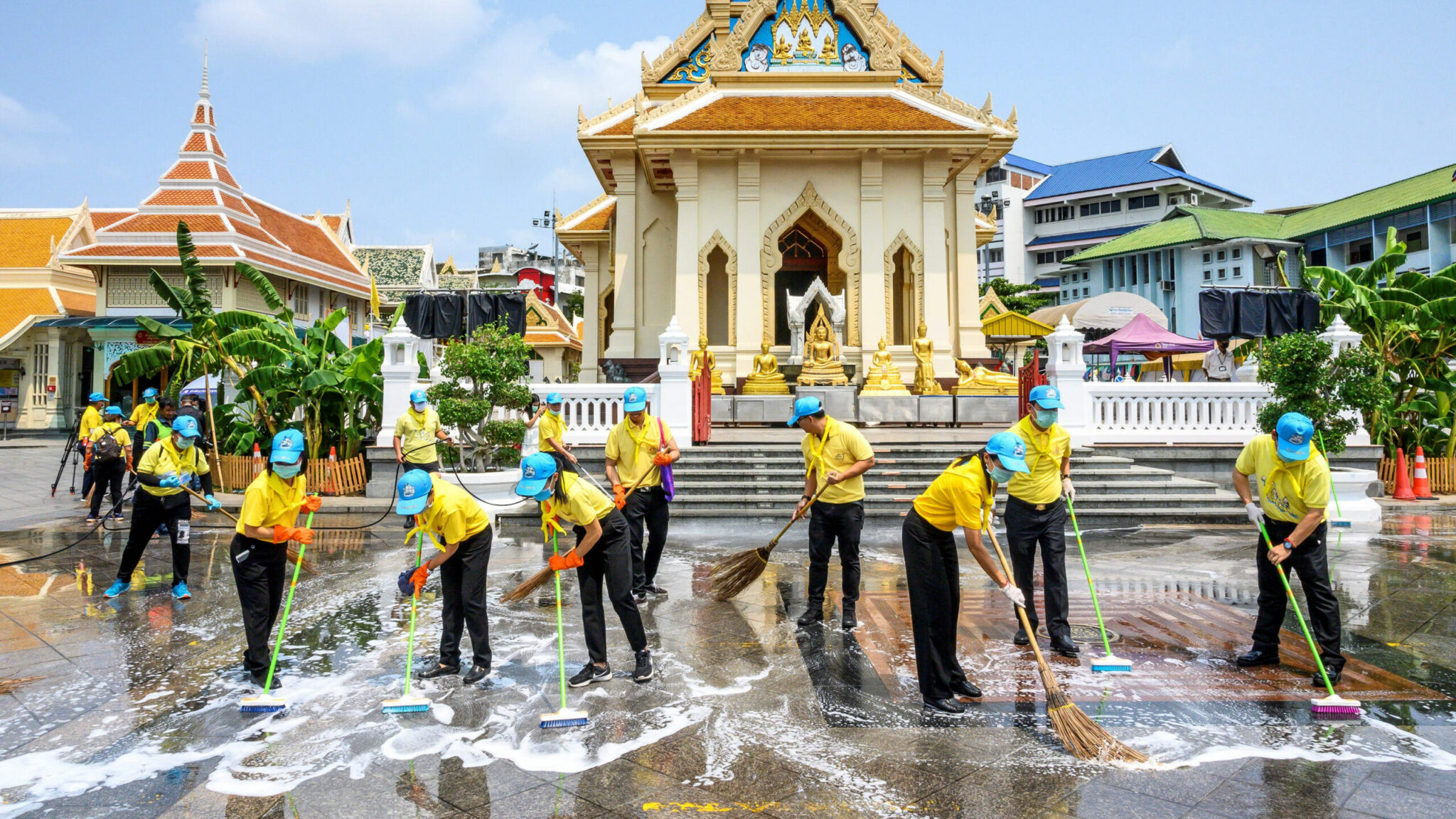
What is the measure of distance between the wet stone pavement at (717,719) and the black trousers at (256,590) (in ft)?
0.76

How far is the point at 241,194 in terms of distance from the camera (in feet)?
106

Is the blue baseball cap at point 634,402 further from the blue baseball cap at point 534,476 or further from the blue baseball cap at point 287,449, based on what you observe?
the blue baseball cap at point 287,449

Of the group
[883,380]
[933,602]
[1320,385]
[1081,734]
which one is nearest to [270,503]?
[933,602]

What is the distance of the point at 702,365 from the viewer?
15.9m

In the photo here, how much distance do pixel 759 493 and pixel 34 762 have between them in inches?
359

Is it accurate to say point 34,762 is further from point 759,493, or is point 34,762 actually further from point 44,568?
point 759,493

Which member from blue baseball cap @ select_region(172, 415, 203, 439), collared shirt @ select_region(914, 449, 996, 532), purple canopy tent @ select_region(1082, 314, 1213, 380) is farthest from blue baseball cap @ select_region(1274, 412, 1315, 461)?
purple canopy tent @ select_region(1082, 314, 1213, 380)

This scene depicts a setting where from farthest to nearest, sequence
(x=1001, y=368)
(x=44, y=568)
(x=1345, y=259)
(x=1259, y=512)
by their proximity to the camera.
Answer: (x=1345, y=259)
(x=1001, y=368)
(x=44, y=568)
(x=1259, y=512)

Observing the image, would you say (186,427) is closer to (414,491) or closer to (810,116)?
(414,491)

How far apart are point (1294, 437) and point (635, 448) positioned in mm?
4865

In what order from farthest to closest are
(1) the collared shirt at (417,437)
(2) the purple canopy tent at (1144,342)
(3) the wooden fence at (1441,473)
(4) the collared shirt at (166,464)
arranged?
(2) the purple canopy tent at (1144,342) < (3) the wooden fence at (1441,473) < (1) the collared shirt at (417,437) < (4) the collared shirt at (166,464)

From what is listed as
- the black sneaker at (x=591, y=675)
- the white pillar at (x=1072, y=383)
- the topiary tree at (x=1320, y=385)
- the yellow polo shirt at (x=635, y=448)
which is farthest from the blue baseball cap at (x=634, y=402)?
the topiary tree at (x=1320, y=385)

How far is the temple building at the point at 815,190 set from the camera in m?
20.3

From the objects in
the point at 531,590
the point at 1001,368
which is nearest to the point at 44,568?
the point at 531,590
